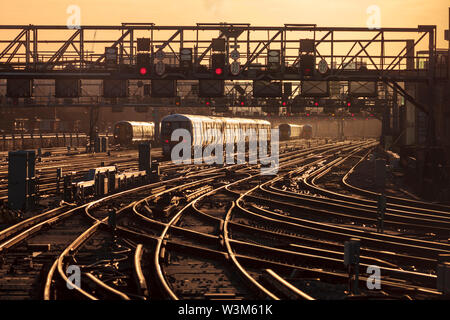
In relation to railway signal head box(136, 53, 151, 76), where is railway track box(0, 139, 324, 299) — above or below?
below

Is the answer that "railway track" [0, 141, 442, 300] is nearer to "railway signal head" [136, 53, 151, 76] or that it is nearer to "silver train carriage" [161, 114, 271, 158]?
"railway signal head" [136, 53, 151, 76]

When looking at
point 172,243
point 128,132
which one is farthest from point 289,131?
point 172,243

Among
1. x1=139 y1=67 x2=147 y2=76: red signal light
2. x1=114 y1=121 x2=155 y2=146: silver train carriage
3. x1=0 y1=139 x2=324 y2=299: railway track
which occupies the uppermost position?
x1=139 y1=67 x2=147 y2=76: red signal light

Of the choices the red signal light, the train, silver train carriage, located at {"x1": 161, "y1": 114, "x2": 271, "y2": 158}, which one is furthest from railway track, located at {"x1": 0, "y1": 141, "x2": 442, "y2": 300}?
the train

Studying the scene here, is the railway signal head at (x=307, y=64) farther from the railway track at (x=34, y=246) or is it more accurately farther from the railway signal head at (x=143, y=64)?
the railway track at (x=34, y=246)

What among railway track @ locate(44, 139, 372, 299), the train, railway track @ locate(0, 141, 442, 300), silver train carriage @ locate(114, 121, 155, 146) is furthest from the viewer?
the train

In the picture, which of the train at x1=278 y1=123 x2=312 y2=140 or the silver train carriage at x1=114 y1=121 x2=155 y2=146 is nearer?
the silver train carriage at x1=114 y1=121 x2=155 y2=146

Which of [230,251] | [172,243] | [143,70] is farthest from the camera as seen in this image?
[143,70]

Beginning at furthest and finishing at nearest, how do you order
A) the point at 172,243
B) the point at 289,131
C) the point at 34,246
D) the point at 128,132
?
the point at 289,131
the point at 128,132
the point at 172,243
the point at 34,246

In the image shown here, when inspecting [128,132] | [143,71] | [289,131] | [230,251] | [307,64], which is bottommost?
[230,251]

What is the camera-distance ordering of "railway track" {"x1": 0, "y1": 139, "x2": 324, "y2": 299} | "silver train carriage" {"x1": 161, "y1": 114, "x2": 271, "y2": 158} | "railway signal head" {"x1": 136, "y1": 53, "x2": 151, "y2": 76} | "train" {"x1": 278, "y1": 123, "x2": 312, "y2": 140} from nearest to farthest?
1. "railway track" {"x1": 0, "y1": 139, "x2": 324, "y2": 299}
2. "railway signal head" {"x1": 136, "y1": 53, "x2": 151, "y2": 76}
3. "silver train carriage" {"x1": 161, "y1": 114, "x2": 271, "y2": 158}
4. "train" {"x1": 278, "y1": 123, "x2": 312, "y2": 140}

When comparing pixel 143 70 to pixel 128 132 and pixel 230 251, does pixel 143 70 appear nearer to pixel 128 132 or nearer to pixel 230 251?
pixel 230 251

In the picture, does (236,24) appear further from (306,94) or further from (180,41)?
(306,94)
